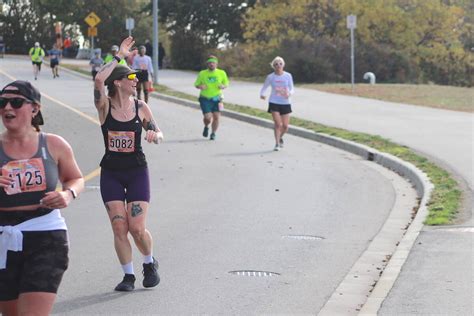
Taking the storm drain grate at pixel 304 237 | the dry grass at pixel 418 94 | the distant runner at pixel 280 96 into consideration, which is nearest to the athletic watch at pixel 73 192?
the storm drain grate at pixel 304 237

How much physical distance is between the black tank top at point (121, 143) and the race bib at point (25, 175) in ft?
9.48

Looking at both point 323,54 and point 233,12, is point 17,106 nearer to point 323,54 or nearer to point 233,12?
point 323,54

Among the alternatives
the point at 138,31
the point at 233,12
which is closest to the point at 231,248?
the point at 233,12

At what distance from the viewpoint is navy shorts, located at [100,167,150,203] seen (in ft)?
28.6

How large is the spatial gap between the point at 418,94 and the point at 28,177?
31.5 meters

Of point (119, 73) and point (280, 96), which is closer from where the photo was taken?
point (119, 73)

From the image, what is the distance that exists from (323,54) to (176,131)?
24.4m

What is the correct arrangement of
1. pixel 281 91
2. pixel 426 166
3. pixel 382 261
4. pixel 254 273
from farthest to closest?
1. pixel 281 91
2. pixel 426 166
3. pixel 382 261
4. pixel 254 273

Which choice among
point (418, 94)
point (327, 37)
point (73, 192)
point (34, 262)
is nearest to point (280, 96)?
point (73, 192)

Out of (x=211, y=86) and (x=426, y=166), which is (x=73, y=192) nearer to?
(x=426, y=166)

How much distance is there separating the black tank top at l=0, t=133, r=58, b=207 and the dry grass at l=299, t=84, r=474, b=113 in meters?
24.7

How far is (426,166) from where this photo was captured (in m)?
17.2

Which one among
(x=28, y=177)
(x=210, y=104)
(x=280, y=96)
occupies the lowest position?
(x=210, y=104)

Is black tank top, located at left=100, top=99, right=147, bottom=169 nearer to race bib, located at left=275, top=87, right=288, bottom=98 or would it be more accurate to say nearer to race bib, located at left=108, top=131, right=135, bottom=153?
race bib, located at left=108, top=131, right=135, bottom=153
